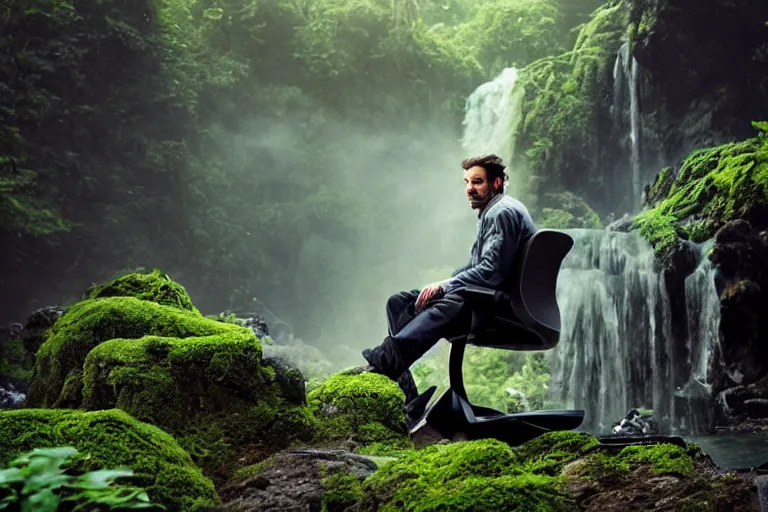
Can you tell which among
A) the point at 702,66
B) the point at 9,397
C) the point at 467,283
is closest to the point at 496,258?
the point at 467,283

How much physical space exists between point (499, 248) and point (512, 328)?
0.42 m

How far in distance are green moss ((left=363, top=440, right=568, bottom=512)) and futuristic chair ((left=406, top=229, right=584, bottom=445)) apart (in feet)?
1.86

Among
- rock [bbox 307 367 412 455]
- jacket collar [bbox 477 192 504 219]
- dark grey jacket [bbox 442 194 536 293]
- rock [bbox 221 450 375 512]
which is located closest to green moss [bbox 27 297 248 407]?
rock [bbox 307 367 412 455]

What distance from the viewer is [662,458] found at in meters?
2.46

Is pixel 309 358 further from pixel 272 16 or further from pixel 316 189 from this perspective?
pixel 272 16

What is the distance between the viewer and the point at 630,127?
1695 centimetres

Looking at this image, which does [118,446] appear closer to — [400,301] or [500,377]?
[400,301]

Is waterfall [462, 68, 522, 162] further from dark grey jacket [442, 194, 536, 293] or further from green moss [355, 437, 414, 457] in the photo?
green moss [355, 437, 414, 457]

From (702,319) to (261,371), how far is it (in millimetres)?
10128

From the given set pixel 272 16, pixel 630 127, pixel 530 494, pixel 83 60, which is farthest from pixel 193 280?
pixel 530 494

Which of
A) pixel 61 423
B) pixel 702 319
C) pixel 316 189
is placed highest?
pixel 316 189

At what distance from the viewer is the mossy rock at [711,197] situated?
38.0 ft

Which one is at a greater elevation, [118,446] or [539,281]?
[539,281]

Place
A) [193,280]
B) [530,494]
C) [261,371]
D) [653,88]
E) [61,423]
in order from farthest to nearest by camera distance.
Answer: [193,280] < [653,88] < [261,371] < [61,423] < [530,494]
